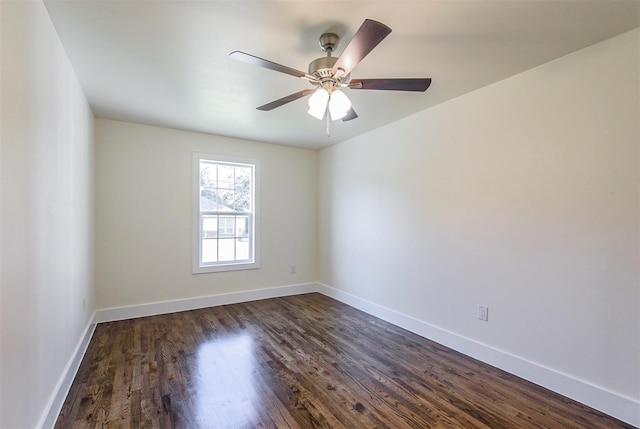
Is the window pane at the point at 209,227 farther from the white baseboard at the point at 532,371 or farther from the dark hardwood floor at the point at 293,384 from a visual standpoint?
the white baseboard at the point at 532,371

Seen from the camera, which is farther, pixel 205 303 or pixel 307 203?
pixel 307 203

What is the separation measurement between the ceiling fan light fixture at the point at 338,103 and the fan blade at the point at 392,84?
0.34 feet

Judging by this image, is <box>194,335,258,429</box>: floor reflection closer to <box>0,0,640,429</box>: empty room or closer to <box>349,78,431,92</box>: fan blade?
<box>0,0,640,429</box>: empty room

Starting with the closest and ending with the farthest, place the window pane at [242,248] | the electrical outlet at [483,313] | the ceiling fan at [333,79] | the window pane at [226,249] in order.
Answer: the ceiling fan at [333,79]
the electrical outlet at [483,313]
the window pane at [226,249]
the window pane at [242,248]

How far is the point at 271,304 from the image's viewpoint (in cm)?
425

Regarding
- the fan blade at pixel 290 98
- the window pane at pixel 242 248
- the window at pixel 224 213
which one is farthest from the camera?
the window pane at pixel 242 248

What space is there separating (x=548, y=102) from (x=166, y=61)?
2.82m

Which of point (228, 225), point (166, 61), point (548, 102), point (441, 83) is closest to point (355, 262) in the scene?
point (228, 225)

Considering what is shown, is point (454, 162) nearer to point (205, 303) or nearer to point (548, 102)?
point (548, 102)

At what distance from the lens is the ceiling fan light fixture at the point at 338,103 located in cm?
196

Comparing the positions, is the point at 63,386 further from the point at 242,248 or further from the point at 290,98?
the point at 242,248

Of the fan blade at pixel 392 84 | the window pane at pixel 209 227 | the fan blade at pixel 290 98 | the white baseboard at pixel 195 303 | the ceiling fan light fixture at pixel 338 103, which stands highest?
the fan blade at pixel 392 84

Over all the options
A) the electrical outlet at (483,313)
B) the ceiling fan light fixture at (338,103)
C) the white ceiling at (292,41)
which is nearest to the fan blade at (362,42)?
→ the ceiling fan light fixture at (338,103)

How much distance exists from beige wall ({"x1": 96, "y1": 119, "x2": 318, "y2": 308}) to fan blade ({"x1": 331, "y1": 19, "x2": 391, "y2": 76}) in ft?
9.47
